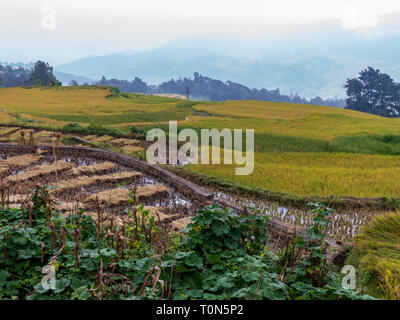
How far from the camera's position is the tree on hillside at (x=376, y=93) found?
4200 cm

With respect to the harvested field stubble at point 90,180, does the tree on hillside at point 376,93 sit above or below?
above

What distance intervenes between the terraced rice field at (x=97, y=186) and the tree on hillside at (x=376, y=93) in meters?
39.5

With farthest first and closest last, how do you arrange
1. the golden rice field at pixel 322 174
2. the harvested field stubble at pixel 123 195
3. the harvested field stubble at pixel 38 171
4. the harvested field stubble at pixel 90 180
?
1. the harvested field stubble at pixel 38 171
2. the golden rice field at pixel 322 174
3. the harvested field stubble at pixel 90 180
4. the harvested field stubble at pixel 123 195

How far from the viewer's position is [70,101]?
28.5 metres

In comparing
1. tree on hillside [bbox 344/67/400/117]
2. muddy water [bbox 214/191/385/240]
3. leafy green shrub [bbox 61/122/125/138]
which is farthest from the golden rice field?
tree on hillside [bbox 344/67/400/117]

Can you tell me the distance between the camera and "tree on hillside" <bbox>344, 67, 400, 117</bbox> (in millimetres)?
42000

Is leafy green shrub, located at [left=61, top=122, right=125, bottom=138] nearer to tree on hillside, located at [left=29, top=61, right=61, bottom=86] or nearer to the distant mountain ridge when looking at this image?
tree on hillside, located at [left=29, top=61, right=61, bottom=86]

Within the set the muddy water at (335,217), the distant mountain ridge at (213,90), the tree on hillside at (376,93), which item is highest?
the distant mountain ridge at (213,90)

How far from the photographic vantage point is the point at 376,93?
42875mm

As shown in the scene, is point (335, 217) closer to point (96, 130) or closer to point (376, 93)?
point (96, 130)

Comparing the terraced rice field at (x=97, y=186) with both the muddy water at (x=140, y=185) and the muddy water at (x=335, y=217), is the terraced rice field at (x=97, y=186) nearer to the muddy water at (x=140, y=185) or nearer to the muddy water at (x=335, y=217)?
the muddy water at (x=140, y=185)

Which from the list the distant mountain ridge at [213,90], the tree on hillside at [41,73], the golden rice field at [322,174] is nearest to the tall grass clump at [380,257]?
the golden rice field at [322,174]

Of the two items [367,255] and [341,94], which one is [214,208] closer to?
[367,255]

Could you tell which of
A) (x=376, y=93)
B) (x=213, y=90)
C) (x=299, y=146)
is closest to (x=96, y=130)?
(x=299, y=146)
